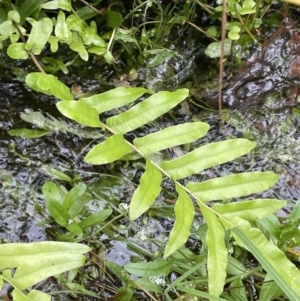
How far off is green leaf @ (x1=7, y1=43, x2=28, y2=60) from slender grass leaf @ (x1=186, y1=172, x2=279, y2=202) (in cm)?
61

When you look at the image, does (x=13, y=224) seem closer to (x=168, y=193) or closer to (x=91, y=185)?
(x=91, y=185)

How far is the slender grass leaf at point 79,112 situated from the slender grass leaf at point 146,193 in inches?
6.4

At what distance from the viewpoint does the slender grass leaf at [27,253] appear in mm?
1032

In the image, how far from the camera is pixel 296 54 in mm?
1590

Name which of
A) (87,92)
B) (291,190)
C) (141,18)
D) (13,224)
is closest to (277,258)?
(291,190)

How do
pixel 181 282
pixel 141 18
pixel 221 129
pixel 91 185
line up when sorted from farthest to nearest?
pixel 141 18
pixel 221 129
pixel 91 185
pixel 181 282

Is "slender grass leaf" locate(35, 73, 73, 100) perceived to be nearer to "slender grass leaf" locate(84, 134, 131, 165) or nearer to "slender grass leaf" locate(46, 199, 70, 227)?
"slender grass leaf" locate(84, 134, 131, 165)

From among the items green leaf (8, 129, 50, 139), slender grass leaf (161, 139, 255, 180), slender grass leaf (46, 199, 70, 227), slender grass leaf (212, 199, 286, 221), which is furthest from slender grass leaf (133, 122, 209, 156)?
green leaf (8, 129, 50, 139)

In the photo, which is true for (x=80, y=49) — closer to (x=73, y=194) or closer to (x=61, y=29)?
(x=61, y=29)

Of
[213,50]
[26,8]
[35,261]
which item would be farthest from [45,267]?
[213,50]

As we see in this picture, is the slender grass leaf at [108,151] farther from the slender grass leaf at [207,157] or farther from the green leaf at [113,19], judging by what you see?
the green leaf at [113,19]

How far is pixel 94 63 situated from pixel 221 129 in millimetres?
460

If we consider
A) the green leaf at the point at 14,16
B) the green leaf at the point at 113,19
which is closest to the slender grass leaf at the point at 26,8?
the green leaf at the point at 14,16

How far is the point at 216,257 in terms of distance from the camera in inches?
40.2
